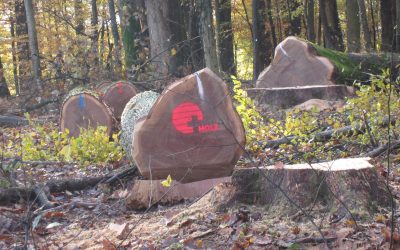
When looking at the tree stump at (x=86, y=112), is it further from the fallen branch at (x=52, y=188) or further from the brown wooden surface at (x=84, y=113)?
the fallen branch at (x=52, y=188)

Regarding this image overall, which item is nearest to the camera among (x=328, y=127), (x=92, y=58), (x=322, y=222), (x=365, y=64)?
(x=322, y=222)

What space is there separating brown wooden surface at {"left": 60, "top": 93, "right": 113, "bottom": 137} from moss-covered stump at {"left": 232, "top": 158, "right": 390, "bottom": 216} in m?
5.60

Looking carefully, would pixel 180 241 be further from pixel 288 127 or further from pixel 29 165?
pixel 29 165

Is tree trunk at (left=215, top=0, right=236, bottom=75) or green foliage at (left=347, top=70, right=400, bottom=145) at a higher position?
tree trunk at (left=215, top=0, right=236, bottom=75)

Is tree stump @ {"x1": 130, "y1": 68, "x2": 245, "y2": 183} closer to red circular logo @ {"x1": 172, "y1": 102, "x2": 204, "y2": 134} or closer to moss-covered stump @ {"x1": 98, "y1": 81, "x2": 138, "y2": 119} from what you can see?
red circular logo @ {"x1": 172, "y1": 102, "x2": 204, "y2": 134}

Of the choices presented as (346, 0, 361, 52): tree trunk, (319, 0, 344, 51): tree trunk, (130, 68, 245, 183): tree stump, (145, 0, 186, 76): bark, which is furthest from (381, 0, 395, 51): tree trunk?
(130, 68, 245, 183): tree stump

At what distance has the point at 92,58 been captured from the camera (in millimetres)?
12914

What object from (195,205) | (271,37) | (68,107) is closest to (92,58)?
(68,107)

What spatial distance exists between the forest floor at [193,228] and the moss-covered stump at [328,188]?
7 cm

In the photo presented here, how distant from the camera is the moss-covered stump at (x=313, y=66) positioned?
10.8 m

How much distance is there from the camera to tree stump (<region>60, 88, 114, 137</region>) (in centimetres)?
953

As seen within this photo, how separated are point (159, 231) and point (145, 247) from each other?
38 cm

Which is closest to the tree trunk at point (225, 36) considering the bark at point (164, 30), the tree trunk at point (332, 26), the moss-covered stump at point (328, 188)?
the tree trunk at point (332, 26)

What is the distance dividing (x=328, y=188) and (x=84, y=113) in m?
6.40
